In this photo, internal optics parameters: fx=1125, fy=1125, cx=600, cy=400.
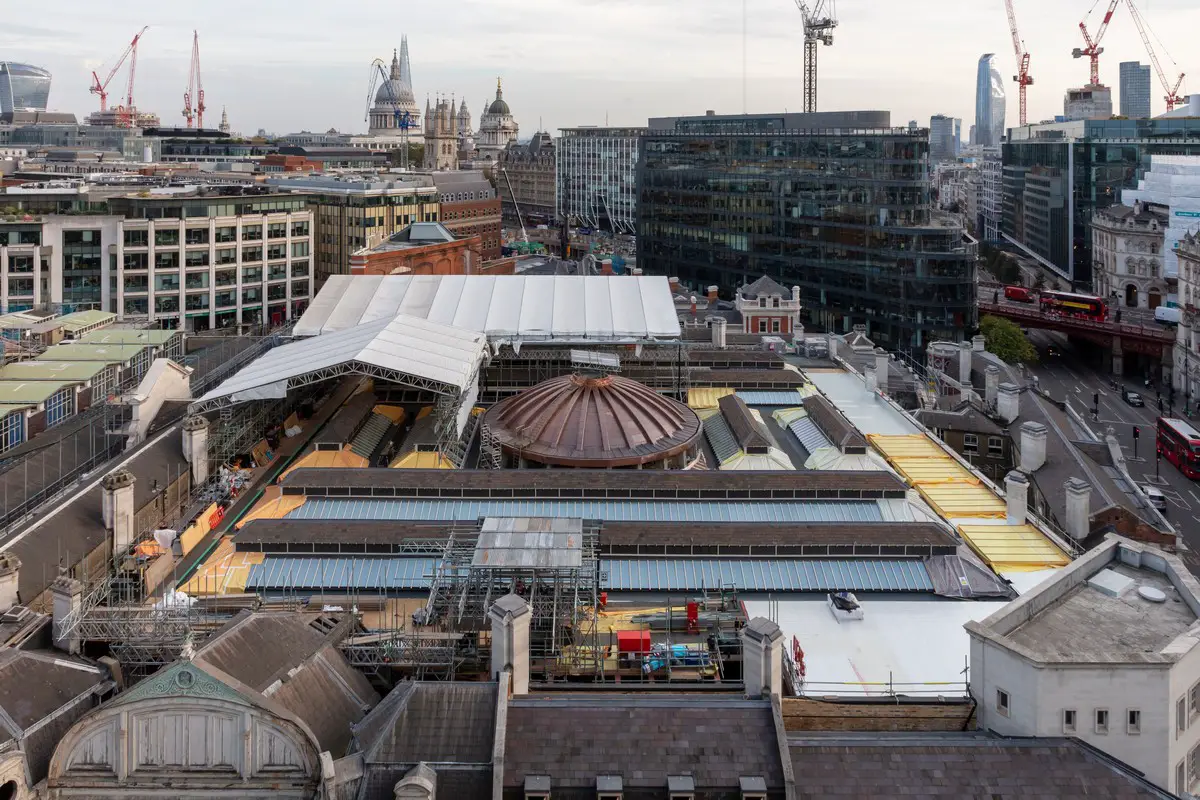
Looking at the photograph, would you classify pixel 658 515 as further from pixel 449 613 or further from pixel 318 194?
pixel 318 194

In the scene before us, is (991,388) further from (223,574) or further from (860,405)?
(223,574)

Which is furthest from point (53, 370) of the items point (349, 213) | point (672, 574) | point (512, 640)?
point (349, 213)

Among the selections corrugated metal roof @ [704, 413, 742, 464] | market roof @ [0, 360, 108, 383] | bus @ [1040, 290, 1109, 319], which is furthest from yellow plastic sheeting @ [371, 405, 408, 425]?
bus @ [1040, 290, 1109, 319]

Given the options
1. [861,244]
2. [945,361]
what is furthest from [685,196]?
[945,361]

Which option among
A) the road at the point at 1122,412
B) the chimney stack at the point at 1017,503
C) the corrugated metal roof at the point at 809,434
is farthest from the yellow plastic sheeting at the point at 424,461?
the road at the point at 1122,412

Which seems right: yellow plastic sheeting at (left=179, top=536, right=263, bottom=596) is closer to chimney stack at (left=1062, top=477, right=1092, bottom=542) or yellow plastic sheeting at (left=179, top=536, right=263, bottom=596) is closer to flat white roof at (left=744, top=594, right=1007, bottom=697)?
flat white roof at (left=744, top=594, right=1007, bottom=697)
